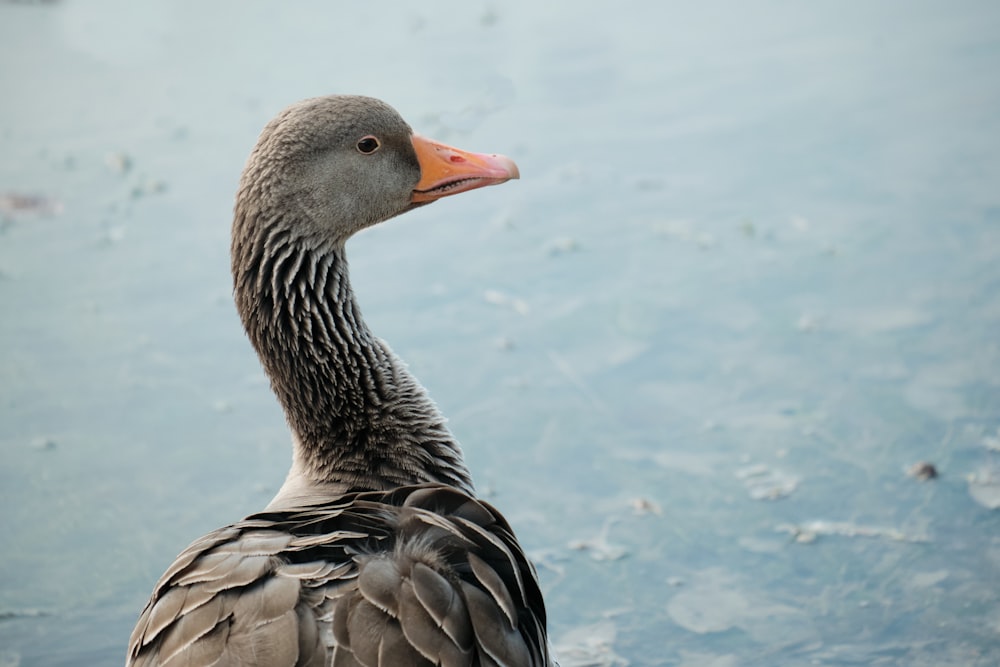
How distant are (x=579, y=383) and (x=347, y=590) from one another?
9.46 feet

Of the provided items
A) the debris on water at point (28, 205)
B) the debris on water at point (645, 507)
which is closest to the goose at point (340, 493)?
the debris on water at point (645, 507)

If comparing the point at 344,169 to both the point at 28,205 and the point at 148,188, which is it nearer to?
the point at 148,188

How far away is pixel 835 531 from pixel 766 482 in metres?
0.37

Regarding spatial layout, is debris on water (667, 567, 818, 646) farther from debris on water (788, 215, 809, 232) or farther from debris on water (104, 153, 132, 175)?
debris on water (104, 153, 132, 175)

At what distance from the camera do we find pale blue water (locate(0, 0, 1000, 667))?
13.1 ft

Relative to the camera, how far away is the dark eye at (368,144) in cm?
332

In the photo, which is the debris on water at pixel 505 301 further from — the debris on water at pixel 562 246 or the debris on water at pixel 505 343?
the debris on water at pixel 562 246

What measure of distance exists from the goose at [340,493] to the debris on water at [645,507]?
4.03ft

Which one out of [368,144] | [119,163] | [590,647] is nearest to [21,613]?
[590,647]

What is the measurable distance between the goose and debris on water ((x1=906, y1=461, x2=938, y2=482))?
2.01m

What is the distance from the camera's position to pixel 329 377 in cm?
323

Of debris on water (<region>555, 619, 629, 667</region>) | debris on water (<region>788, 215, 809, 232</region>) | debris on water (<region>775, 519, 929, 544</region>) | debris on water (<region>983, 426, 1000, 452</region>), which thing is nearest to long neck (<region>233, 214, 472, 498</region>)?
debris on water (<region>555, 619, 629, 667</region>)

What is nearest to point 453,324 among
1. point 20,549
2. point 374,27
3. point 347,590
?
point 20,549

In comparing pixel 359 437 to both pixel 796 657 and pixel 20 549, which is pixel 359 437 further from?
pixel 20 549
